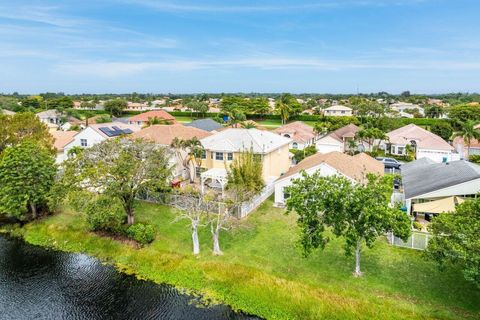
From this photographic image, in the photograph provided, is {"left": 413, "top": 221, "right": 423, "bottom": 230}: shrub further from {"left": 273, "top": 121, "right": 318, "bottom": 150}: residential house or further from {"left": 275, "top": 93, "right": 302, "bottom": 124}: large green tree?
{"left": 275, "top": 93, "right": 302, "bottom": 124}: large green tree

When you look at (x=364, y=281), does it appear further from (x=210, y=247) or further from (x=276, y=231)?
(x=210, y=247)

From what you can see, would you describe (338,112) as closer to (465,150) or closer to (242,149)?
(465,150)

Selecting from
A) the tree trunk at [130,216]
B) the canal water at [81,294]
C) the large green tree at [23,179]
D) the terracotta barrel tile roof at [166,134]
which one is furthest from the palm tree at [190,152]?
the canal water at [81,294]

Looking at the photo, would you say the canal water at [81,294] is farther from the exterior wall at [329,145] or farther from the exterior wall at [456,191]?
the exterior wall at [329,145]

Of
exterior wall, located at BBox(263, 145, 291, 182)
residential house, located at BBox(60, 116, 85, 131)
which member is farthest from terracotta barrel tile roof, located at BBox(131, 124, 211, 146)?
residential house, located at BBox(60, 116, 85, 131)

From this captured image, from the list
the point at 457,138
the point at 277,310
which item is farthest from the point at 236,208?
the point at 457,138

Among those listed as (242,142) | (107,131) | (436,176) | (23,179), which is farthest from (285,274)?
(107,131)
